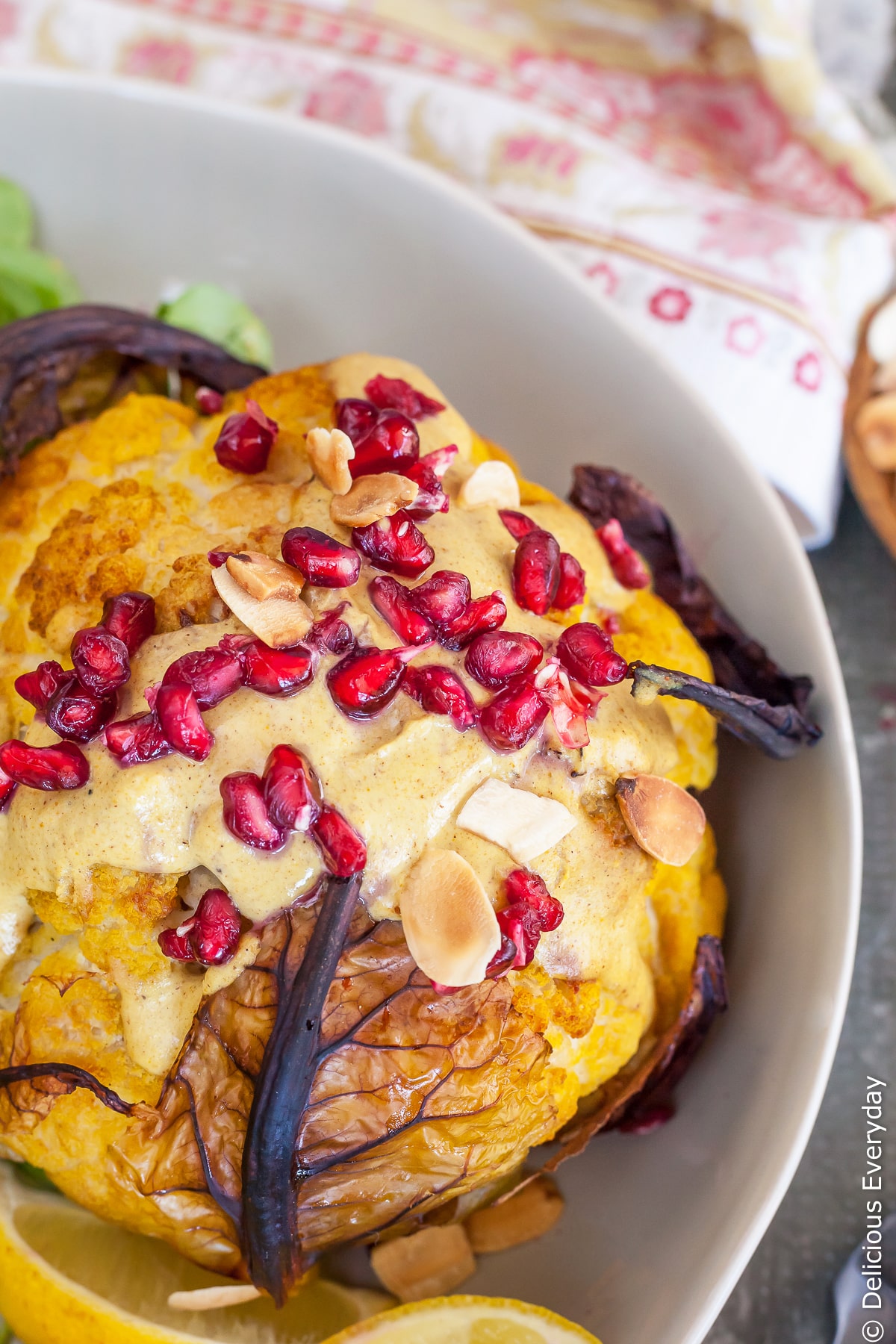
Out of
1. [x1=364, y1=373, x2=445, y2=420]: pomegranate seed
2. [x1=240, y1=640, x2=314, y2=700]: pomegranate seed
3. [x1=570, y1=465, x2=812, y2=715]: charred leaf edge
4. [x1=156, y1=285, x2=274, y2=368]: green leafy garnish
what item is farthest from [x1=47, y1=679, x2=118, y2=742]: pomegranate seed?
[x1=156, y1=285, x2=274, y2=368]: green leafy garnish

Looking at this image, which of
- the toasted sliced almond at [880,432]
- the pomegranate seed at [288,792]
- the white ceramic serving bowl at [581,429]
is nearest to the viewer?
the pomegranate seed at [288,792]

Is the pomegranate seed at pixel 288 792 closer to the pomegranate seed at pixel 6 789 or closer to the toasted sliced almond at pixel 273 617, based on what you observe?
the toasted sliced almond at pixel 273 617

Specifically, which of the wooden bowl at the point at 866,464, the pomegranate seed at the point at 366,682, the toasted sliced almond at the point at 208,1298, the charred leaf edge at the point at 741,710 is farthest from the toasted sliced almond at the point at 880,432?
the toasted sliced almond at the point at 208,1298

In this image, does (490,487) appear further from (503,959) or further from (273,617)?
(503,959)

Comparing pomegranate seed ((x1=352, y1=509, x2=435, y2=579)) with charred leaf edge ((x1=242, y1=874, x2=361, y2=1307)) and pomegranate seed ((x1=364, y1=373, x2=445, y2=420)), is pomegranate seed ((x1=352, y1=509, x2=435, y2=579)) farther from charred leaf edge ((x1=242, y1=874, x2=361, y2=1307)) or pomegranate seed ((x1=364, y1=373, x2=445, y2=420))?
charred leaf edge ((x1=242, y1=874, x2=361, y2=1307))

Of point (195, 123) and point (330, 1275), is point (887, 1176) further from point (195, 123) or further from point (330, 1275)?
point (195, 123)

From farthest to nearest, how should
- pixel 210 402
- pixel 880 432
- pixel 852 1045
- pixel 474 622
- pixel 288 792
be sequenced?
pixel 880 432
pixel 852 1045
pixel 210 402
pixel 474 622
pixel 288 792

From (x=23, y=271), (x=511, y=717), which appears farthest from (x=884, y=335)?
(x=23, y=271)
